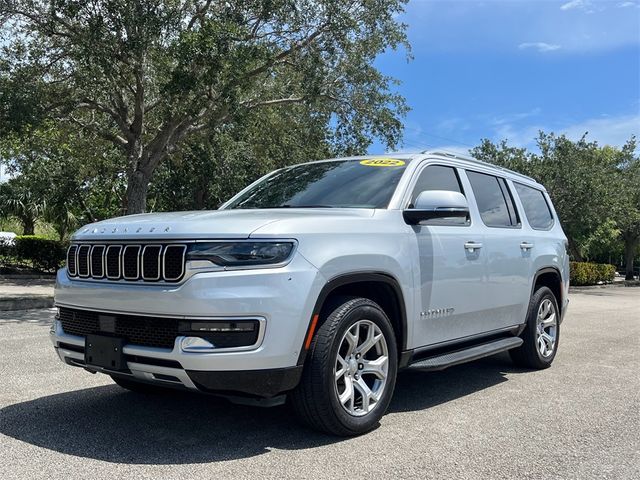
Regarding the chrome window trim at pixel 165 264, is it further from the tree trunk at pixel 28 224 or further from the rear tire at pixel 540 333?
the tree trunk at pixel 28 224

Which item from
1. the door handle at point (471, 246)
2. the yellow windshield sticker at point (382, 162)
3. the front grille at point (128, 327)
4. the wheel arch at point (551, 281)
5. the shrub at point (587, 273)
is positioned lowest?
the shrub at point (587, 273)

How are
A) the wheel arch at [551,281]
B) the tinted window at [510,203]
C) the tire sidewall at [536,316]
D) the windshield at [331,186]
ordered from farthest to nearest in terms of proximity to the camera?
1. the wheel arch at [551,281]
2. the tire sidewall at [536,316]
3. the tinted window at [510,203]
4. the windshield at [331,186]

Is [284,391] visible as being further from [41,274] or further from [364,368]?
[41,274]

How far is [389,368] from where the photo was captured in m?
4.20

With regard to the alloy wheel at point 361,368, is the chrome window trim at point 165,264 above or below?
above

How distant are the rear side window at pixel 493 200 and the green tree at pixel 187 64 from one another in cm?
832

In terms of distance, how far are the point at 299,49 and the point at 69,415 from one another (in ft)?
40.7

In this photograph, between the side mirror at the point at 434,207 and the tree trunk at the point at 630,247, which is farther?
the tree trunk at the point at 630,247

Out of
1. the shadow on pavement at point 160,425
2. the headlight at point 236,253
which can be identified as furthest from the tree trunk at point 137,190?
the headlight at point 236,253

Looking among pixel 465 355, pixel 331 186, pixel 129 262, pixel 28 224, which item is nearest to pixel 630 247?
pixel 28 224

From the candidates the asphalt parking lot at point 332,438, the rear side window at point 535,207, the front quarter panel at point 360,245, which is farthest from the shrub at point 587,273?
the front quarter panel at point 360,245

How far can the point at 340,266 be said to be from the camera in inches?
151

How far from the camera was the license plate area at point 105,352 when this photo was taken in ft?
12.0

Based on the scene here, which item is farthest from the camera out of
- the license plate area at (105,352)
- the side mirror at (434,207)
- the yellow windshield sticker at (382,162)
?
the yellow windshield sticker at (382,162)
